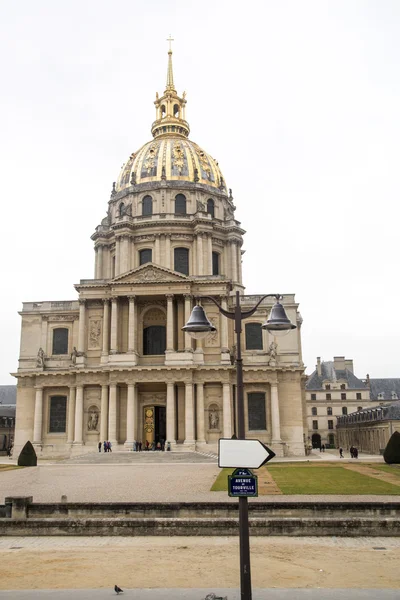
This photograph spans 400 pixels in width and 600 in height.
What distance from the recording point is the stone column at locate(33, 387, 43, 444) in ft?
197

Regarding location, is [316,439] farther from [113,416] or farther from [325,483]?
[325,483]

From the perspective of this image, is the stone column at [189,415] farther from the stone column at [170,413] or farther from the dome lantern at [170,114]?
the dome lantern at [170,114]

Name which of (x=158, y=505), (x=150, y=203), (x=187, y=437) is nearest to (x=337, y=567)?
(x=158, y=505)

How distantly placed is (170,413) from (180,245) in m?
22.1

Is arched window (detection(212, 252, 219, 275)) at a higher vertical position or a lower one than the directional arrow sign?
higher

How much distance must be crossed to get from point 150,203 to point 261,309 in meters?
21.7

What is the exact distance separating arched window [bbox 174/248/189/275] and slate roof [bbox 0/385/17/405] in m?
37.0

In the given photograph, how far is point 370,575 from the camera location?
12336mm

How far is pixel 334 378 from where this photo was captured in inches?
4230

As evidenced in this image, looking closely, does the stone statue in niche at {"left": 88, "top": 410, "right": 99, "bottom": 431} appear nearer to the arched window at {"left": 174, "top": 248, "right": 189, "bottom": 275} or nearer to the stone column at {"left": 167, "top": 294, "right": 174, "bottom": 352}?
the stone column at {"left": 167, "top": 294, "right": 174, "bottom": 352}

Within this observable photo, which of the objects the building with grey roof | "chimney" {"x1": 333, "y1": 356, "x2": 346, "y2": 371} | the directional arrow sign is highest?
"chimney" {"x1": 333, "y1": 356, "x2": 346, "y2": 371}

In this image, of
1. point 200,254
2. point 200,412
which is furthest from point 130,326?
point 200,254

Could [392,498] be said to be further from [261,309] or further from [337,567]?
[261,309]

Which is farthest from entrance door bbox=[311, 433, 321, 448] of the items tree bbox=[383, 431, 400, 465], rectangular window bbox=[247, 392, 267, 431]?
tree bbox=[383, 431, 400, 465]
